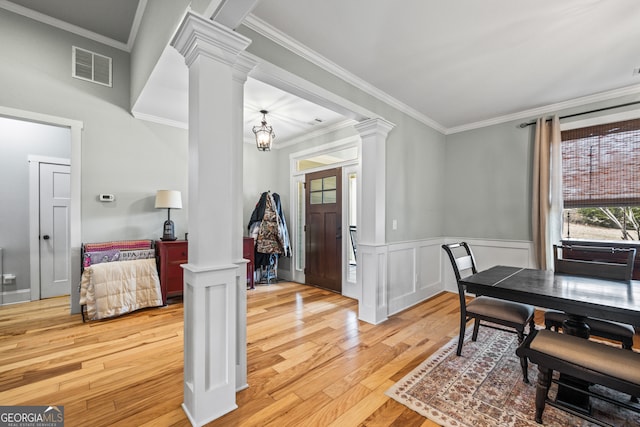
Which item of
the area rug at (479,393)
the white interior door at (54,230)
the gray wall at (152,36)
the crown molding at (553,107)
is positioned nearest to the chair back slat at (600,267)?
the area rug at (479,393)

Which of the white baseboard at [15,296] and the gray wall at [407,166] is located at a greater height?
the gray wall at [407,166]

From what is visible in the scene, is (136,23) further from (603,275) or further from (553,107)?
(603,275)

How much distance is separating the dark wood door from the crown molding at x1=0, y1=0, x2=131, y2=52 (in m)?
3.09

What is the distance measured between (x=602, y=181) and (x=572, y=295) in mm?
2308

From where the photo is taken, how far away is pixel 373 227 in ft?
9.97

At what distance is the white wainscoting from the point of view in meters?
3.31

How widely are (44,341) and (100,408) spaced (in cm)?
149

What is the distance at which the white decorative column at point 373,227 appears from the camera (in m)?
3.01

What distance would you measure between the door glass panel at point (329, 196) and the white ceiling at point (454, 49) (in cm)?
135

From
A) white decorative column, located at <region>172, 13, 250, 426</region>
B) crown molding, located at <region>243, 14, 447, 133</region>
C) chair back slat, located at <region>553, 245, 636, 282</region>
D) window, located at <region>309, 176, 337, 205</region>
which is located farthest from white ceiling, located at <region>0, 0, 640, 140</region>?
chair back slat, located at <region>553, 245, 636, 282</region>

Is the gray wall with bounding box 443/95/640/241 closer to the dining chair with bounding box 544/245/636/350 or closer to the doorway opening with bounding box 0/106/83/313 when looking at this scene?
the dining chair with bounding box 544/245/636/350

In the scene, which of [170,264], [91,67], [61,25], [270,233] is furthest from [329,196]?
[61,25]

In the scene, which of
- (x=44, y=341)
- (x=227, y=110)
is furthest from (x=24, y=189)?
(x=227, y=110)

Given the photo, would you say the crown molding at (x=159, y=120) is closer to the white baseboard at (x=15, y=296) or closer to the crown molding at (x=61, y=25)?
the crown molding at (x=61, y=25)
